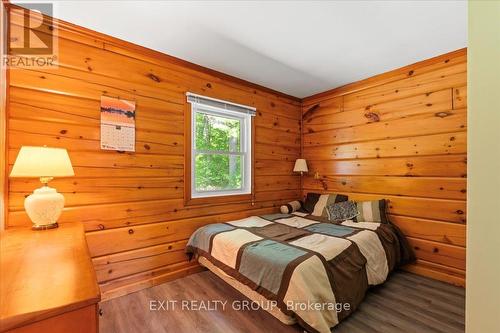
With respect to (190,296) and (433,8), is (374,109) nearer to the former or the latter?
(433,8)

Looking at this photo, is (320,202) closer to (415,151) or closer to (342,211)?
(342,211)

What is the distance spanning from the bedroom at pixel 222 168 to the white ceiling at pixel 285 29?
2cm

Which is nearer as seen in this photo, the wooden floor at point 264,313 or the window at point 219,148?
the wooden floor at point 264,313

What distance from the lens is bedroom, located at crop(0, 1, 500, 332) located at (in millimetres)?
1605

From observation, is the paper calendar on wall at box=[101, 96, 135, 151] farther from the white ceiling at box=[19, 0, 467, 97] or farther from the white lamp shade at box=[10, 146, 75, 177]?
the white ceiling at box=[19, 0, 467, 97]

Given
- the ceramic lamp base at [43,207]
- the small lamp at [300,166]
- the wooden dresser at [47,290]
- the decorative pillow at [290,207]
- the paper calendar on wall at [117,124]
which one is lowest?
the decorative pillow at [290,207]

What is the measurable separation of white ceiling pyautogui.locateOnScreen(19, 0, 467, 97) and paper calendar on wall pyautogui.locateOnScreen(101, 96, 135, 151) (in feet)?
2.01

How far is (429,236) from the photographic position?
96.7 inches

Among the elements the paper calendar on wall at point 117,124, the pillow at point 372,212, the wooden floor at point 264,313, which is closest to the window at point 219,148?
the paper calendar on wall at point 117,124

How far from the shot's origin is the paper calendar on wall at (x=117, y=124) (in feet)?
6.70

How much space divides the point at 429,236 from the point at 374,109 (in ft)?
5.28

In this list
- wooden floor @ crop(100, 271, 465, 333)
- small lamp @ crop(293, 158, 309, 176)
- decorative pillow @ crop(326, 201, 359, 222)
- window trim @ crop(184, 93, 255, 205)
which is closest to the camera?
wooden floor @ crop(100, 271, 465, 333)

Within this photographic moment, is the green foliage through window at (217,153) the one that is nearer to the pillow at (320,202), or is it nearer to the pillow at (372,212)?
the pillow at (320,202)

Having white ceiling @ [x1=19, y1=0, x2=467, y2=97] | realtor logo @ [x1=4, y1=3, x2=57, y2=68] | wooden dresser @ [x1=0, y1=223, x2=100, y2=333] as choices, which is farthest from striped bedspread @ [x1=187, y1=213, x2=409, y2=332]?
realtor logo @ [x1=4, y1=3, x2=57, y2=68]
